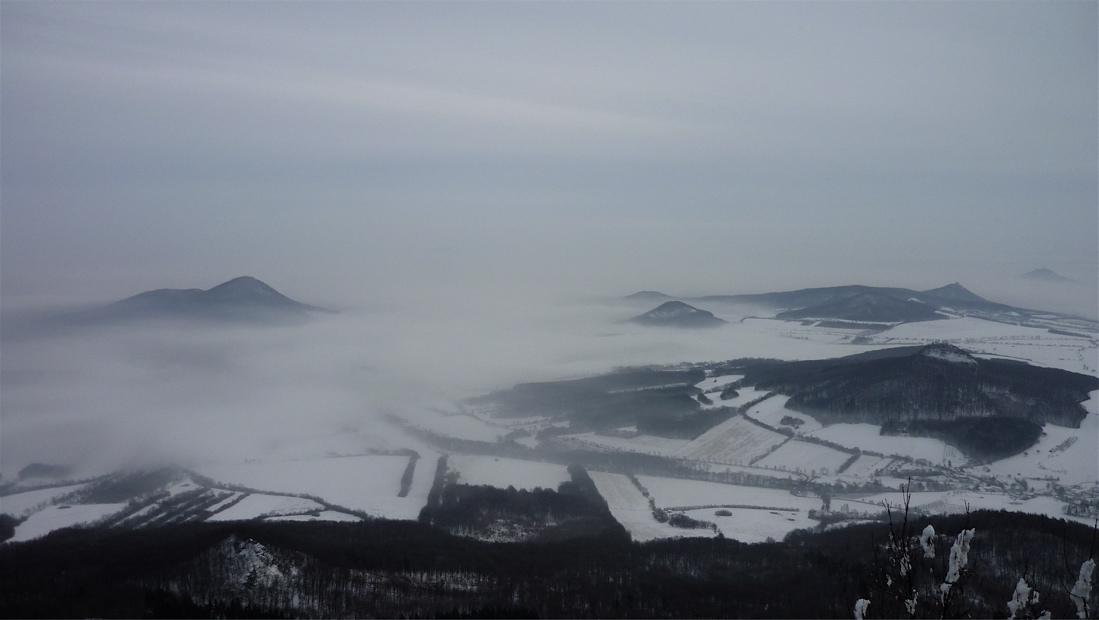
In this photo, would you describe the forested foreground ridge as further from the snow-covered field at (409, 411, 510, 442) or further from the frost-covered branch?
the snow-covered field at (409, 411, 510, 442)

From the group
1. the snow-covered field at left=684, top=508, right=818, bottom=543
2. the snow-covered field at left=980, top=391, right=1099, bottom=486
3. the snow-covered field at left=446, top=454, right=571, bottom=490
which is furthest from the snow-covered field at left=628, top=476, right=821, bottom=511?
the snow-covered field at left=980, top=391, right=1099, bottom=486

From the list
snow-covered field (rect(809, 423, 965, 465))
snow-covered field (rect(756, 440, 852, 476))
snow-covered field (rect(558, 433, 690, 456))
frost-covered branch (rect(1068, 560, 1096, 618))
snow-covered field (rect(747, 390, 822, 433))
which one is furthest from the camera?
snow-covered field (rect(747, 390, 822, 433))

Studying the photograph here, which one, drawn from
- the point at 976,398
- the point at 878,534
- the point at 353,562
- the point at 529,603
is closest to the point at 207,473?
the point at 353,562

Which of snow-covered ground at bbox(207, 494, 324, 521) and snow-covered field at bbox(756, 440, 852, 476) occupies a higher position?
snow-covered field at bbox(756, 440, 852, 476)

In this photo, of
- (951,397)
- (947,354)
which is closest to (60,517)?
(951,397)

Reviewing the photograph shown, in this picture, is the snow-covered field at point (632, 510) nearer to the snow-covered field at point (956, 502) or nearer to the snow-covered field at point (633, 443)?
the snow-covered field at point (633, 443)

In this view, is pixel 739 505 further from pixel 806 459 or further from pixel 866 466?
pixel 866 466

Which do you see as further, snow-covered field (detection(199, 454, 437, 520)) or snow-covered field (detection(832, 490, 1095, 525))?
snow-covered field (detection(199, 454, 437, 520))
